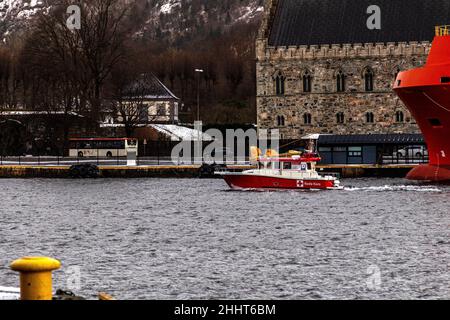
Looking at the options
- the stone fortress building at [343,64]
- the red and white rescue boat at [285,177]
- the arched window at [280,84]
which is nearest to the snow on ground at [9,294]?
the red and white rescue boat at [285,177]

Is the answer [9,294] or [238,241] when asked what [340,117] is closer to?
[238,241]

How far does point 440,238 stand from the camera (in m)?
41.7

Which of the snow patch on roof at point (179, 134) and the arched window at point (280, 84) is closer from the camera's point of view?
the arched window at point (280, 84)

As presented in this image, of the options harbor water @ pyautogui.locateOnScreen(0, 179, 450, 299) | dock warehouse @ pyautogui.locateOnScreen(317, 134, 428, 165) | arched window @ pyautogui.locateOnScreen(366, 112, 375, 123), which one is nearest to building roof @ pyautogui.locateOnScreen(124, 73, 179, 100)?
arched window @ pyautogui.locateOnScreen(366, 112, 375, 123)

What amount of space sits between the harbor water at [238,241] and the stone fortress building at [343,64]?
2657 cm

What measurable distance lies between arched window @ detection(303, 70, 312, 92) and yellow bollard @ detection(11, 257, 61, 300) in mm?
82532

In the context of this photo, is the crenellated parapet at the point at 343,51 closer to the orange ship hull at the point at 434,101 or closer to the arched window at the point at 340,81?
the arched window at the point at 340,81

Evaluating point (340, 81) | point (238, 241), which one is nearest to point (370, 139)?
point (340, 81)

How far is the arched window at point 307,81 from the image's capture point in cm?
9969

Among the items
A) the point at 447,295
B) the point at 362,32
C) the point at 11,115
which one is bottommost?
the point at 447,295

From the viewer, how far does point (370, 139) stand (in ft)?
287
